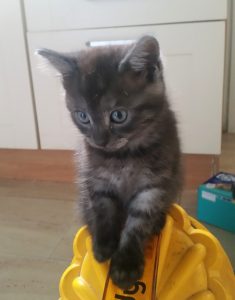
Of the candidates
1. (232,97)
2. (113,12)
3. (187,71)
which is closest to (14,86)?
(113,12)

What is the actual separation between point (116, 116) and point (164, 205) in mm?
233

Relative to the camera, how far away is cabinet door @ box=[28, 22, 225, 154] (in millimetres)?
1452

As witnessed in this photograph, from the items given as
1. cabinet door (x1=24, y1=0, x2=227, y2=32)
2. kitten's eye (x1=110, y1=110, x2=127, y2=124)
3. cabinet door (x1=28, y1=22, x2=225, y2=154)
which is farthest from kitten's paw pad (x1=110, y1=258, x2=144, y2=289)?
cabinet door (x1=24, y1=0, x2=227, y2=32)

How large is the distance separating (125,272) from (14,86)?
1212 millimetres

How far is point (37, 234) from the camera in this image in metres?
1.53

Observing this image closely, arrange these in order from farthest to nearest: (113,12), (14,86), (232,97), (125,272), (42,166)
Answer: (232,97) → (42,166) → (14,86) → (113,12) → (125,272)

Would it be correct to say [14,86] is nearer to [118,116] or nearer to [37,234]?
[37,234]

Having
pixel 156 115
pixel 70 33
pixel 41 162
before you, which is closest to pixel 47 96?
pixel 70 33

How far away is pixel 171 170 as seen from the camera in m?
0.92

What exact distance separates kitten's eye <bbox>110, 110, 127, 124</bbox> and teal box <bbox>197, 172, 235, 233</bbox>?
810mm

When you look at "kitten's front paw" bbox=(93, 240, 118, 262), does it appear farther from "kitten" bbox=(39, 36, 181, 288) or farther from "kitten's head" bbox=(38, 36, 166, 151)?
"kitten's head" bbox=(38, 36, 166, 151)

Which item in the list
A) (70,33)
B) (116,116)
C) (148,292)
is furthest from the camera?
(70,33)

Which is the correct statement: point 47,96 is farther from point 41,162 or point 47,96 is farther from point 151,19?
point 151,19

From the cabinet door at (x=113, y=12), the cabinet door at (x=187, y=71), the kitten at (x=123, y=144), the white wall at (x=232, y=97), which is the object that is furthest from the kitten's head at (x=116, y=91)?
the white wall at (x=232, y=97)
